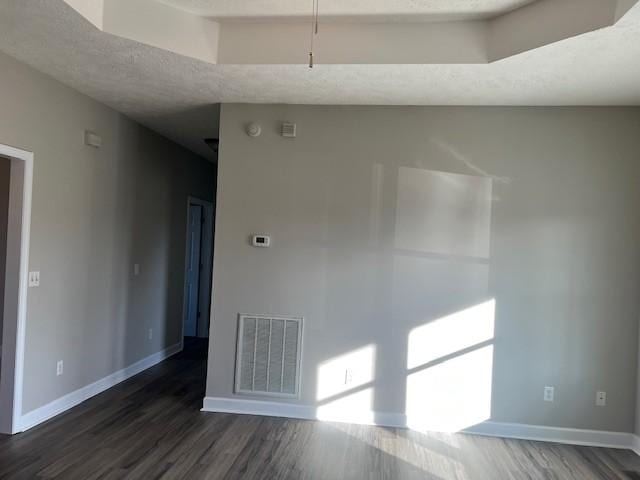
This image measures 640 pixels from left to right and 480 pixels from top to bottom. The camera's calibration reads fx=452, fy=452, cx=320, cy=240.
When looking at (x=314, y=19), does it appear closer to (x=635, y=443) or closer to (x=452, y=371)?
(x=452, y=371)

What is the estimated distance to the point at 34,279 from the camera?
3238 mm

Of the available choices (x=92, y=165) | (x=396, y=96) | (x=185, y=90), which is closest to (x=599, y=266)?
(x=396, y=96)

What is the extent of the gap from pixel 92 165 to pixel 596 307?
4.24m

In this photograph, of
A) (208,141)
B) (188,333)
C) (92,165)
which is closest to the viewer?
(92,165)

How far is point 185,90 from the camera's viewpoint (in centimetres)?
346

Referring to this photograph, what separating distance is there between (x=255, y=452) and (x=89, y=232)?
230 centimetres

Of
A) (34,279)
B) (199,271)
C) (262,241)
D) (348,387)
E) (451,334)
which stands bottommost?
(348,387)

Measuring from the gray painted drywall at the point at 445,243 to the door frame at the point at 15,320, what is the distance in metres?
1.34

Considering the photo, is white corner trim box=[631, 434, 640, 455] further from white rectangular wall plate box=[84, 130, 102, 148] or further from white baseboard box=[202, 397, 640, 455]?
white rectangular wall plate box=[84, 130, 102, 148]

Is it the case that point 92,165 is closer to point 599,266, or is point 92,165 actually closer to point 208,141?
point 208,141

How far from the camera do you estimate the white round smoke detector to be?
146 inches

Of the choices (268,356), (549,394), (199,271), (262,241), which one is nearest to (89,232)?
(262,241)

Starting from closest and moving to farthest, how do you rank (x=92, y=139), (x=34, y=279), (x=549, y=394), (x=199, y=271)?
(x=34, y=279) → (x=549, y=394) → (x=92, y=139) → (x=199, y=271)

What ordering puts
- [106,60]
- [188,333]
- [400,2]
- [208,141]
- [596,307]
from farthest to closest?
[188,333], [208,141], [596,307], [106,60], [400,2]
